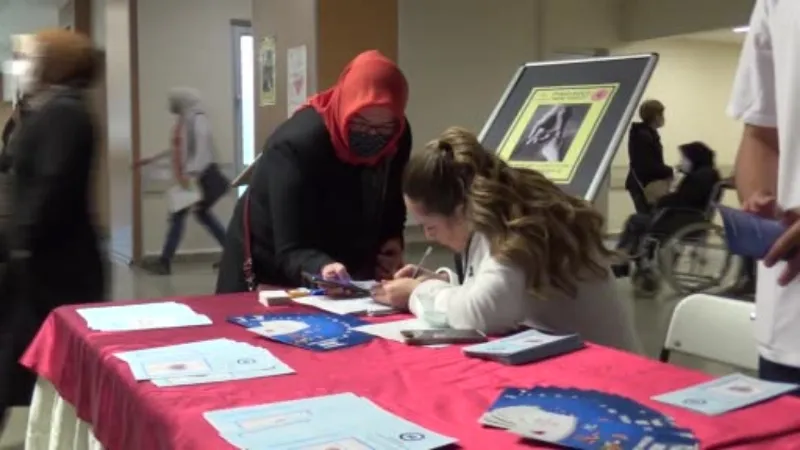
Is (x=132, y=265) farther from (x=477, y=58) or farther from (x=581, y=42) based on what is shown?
(x=581, y=42)

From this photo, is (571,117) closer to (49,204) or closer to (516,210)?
(516,210)

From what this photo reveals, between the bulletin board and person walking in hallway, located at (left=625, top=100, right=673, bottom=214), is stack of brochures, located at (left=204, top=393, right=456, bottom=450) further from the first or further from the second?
person walking in hallway, located at (left=625, top=100, right=673, bottom=214)

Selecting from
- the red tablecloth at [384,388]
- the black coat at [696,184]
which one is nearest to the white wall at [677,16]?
the black coat at [696,184]

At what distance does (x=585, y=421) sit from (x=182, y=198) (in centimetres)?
559

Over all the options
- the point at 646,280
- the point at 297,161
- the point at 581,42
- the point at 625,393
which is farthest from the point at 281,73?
the point at 581,42

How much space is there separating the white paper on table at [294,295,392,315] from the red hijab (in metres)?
0.40

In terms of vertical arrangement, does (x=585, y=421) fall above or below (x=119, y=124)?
below

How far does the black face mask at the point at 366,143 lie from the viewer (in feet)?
7.28

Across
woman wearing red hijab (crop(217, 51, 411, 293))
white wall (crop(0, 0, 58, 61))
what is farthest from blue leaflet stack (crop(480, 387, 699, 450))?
white wall (crop(0, 0, 58, 61))

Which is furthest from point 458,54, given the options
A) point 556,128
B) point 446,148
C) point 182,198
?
point 446,148

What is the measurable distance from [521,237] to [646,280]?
4.61 m

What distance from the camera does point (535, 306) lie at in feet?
5.74

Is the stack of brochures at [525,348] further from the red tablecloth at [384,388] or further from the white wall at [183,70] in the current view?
the white wall at [183,70]

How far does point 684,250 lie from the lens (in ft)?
19.6
